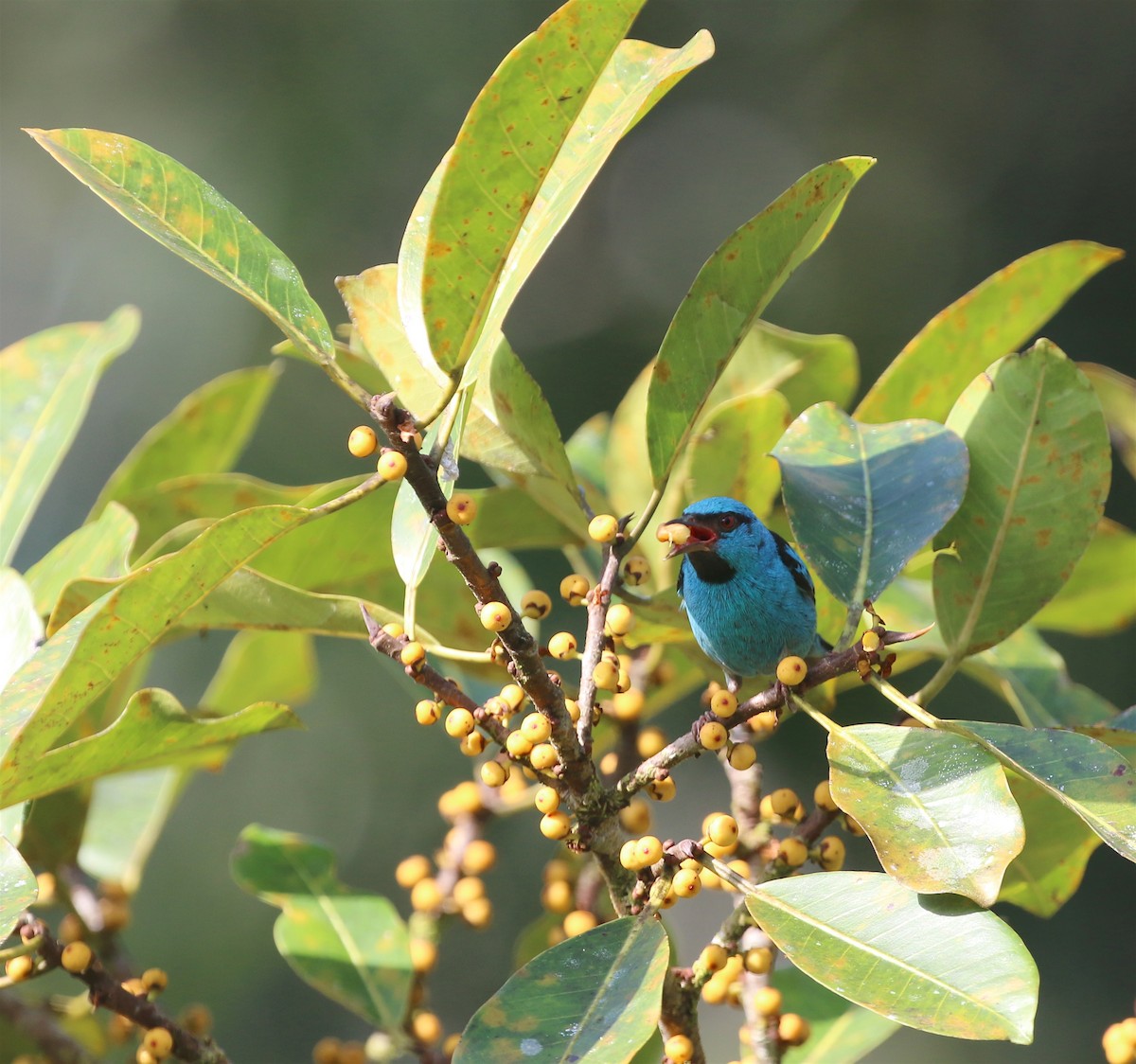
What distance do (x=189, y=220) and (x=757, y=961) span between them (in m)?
1.07

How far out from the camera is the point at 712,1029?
194 inches

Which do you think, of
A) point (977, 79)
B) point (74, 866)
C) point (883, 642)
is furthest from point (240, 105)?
point (883, 642)

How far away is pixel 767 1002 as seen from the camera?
4.73 feet

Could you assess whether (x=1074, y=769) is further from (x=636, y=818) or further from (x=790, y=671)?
(x=636, y=818)

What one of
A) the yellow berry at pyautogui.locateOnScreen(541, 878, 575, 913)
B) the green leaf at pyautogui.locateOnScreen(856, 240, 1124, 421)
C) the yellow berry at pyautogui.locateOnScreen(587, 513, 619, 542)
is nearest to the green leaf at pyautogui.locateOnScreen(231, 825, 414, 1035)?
the yellow berry at pyautogui.locateOnScreen(541, 878, 575, 913)

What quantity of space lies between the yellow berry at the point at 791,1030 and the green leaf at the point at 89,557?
100 centimetres

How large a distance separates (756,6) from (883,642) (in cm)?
643

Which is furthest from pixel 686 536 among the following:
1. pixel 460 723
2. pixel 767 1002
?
pixel 767 1002

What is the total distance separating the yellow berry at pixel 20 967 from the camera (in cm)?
131

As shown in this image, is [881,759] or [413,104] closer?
[881,759]

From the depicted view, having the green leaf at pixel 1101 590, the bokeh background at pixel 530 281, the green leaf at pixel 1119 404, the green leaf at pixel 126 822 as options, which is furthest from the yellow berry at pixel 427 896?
the bokeh background at pixel 530 281

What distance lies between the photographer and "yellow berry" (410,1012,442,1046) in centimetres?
163

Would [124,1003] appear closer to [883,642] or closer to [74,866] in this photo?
[74,866]

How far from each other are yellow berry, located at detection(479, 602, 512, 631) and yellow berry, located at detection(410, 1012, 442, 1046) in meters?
0.80
